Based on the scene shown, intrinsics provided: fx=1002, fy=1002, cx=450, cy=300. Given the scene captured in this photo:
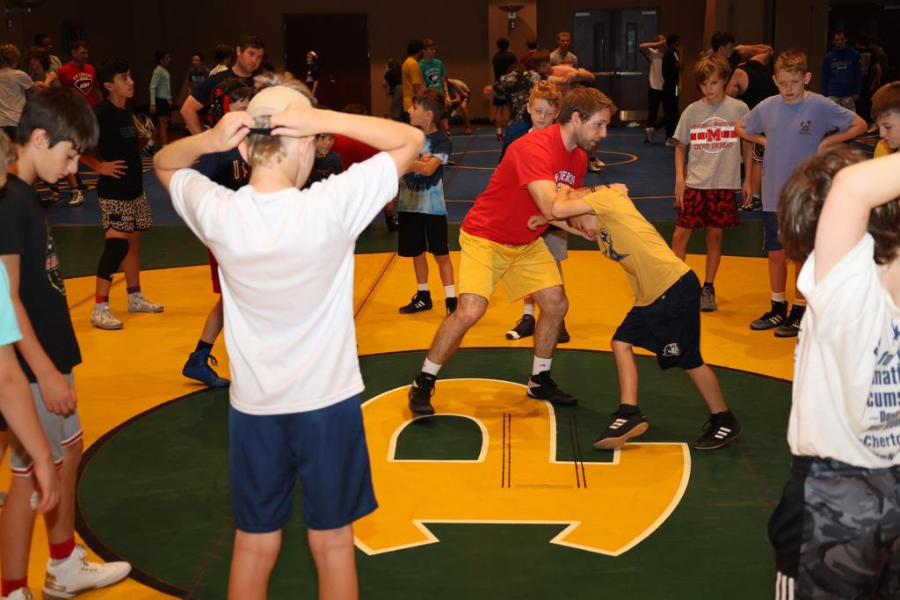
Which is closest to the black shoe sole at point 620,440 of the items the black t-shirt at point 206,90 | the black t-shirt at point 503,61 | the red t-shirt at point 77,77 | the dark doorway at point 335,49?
the black t-shirt at point 206,90

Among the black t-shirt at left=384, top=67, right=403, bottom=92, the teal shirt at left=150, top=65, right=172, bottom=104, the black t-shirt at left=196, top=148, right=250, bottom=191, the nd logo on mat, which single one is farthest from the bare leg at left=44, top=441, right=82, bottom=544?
the teal shirt at left=150, top=65, right=172, bottom=104

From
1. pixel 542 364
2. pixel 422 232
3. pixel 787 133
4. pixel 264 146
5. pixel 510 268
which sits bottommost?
pixel 542 364

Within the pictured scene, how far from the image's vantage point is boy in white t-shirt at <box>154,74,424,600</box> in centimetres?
281

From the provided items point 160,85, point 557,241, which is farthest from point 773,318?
point 160,85

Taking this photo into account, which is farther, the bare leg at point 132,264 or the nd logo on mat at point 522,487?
the bare leg at point 132,264

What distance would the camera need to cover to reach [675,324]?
517cm

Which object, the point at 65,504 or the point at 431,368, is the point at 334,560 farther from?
the point at 431,368

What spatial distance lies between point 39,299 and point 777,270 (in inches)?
223

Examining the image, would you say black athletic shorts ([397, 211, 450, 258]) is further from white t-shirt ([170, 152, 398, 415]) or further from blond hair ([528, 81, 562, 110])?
white t-shirt ([170, 152, 398, 415])

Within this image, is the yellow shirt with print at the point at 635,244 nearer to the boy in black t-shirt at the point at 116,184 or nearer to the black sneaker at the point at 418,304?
the black sneaker at the point at 418,304

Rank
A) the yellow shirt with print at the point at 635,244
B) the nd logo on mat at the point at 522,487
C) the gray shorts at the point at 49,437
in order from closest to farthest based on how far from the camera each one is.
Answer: the gray shorts at the point at 49,437, the nd logo on mat at the point at 522,487, the yellow shirt with print at the point at 635,244

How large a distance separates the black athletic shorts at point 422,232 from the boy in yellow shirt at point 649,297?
115 inches

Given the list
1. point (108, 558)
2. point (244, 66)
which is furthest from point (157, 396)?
point (244, 66)

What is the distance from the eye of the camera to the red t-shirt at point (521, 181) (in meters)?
5.50
